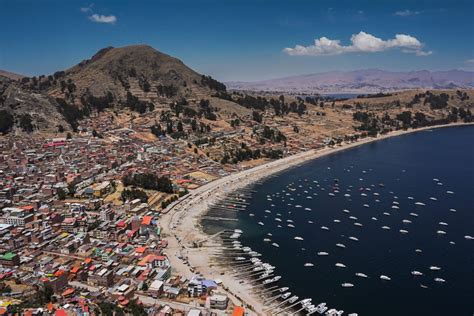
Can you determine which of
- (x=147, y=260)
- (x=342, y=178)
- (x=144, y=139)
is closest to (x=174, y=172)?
(x=144, y=139)

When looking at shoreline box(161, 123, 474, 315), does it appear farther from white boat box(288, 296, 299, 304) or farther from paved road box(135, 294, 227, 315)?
paved road box(135, 294, 227, 315)

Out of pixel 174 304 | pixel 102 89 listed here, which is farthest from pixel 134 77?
pixel 174 304

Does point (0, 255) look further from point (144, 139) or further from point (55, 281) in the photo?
point (144, 139)

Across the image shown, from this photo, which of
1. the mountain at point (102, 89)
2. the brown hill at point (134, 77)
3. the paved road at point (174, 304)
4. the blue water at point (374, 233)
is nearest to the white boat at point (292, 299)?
the blue water at point (374, 233)

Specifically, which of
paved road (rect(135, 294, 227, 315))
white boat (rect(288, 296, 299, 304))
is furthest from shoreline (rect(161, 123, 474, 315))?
paved road (rect(135, 294, 227, 315))

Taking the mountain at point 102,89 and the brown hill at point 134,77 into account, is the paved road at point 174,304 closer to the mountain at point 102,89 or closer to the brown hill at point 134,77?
the mountain at point 102,89

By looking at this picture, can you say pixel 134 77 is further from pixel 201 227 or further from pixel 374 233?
pixel 374 233
